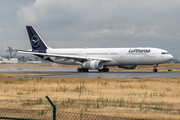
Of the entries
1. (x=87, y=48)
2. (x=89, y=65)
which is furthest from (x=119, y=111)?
(x=87, y=48)


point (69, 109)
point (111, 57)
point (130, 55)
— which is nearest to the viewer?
point (69, 109)

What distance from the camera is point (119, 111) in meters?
12.8

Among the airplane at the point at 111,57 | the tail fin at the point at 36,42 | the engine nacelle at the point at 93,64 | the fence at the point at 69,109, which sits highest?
the tail fin at the point at 36,42

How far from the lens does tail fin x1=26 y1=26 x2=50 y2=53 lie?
59.5m

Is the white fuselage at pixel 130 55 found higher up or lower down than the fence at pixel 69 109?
higher up

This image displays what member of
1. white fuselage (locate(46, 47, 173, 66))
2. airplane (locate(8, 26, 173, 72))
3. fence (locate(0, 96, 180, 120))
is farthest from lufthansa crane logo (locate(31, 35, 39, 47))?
fence (locate(0, 96, 180, 120))

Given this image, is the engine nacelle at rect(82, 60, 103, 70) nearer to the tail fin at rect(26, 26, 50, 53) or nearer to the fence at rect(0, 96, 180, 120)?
the tail fin at rect(26, 26, 50, 53)

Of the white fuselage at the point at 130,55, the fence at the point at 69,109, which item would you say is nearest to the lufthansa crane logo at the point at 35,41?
the white fuselage at the point at 130,55

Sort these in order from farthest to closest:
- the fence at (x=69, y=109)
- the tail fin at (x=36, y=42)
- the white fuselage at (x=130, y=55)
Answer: the tail fin at (x=36, y=42) < the white fuselage at (x=130, y=55) < the fence at (x=69, y=109)

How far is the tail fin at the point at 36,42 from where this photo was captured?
59.5 m

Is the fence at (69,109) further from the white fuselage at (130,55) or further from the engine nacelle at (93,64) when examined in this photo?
the white fuselage at (130,55)

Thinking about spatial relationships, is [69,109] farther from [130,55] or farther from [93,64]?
[130,55]

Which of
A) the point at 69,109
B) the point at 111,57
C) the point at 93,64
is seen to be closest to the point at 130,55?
the point at 111,57

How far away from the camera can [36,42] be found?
59.6 meters
